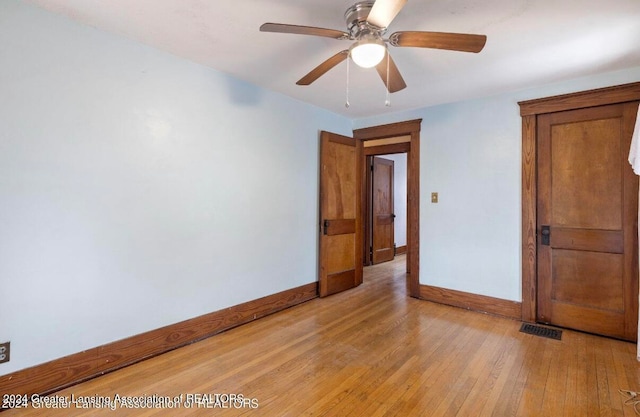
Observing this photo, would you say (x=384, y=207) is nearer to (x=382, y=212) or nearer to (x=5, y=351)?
(x=382, y=212)

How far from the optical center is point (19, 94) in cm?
190

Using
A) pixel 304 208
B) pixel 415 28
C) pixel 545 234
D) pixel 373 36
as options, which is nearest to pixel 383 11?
pixel 373 36

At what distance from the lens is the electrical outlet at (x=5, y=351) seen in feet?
6.07

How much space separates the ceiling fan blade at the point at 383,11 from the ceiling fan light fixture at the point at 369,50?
0.09 meters

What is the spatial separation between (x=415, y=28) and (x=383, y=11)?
0.77 m

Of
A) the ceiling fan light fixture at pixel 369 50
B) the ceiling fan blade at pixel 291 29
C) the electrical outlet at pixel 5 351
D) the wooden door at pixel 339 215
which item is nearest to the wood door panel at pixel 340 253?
the wooden door at pixel 339 215

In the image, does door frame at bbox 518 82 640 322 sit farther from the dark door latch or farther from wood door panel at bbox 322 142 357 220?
wood door panel at bbox 322 142 357 220

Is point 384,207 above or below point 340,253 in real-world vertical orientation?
above

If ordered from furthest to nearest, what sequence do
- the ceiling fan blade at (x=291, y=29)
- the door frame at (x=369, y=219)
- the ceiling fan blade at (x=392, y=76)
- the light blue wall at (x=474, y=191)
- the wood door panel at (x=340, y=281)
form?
the door frame at (x=369, y=219) < the wood door panel at (x=340, y=281) < the light blue wall at (x=474, y=191) < the ceiling fan blade at (x=392, y=76) < the ceiling fan blade at (x=291, y=29)

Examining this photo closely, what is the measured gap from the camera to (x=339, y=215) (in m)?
4.22

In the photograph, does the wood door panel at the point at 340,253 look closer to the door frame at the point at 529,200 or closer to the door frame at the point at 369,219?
the door frame at the point at 369,219

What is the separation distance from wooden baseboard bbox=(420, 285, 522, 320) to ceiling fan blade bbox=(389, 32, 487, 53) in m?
2.74

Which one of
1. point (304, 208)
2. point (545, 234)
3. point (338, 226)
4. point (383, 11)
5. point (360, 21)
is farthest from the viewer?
point (338, 226)

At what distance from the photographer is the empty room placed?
1.92 metres
